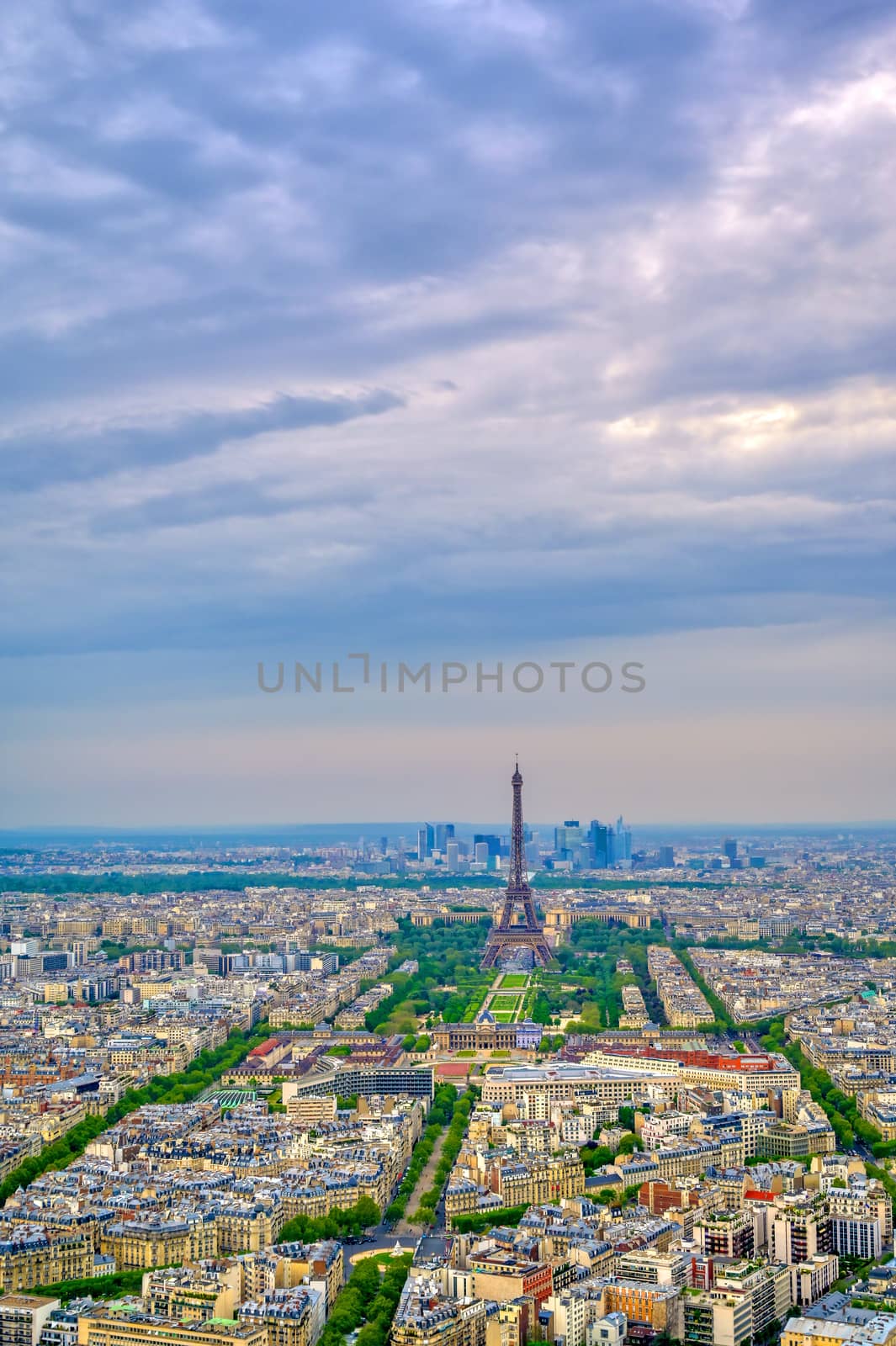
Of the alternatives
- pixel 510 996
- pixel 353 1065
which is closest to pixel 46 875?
pixel 510 996

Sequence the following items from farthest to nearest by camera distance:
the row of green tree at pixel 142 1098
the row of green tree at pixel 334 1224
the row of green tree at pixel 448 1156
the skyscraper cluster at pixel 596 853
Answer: the skyscraper cluster at pixel 596 853 → the row of green tree at pixel 142 1098 → the row of green tree at pixel 448 1156 → the row of green tree at pixel 334 1224

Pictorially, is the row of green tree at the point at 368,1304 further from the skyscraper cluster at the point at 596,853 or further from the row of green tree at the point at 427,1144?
the skyscraper cluster at the point at 596,853

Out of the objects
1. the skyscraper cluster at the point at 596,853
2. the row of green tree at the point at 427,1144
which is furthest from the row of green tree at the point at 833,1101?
the skyscraper cluster at the point at 596,853

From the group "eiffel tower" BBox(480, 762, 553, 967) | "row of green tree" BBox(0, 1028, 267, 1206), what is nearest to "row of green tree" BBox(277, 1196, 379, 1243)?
"row of green tree" BBox(0, 1028, 267, 1206)

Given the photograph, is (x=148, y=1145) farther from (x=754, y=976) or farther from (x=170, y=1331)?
(x=754, y=976)

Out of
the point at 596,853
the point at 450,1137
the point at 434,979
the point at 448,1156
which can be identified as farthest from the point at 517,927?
the point at 596,853

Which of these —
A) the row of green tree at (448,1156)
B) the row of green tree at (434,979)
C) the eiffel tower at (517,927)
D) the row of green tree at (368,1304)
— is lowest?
the row of green tree at (368,1304)
